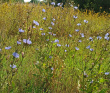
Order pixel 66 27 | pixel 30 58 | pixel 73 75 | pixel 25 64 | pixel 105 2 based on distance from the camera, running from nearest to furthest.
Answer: pixel 73 75
pixel 25 64
pixel 30 58
pixel 66 27
pixel 105 2

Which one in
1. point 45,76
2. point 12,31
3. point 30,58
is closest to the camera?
point 45,76

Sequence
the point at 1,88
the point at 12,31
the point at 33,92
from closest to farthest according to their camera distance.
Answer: the point at 1,88, the point at 33,92, the point at 12,31

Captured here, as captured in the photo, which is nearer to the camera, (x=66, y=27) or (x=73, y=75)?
(x=73, y=75)

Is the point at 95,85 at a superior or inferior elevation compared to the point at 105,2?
superior

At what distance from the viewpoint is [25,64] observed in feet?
6.14

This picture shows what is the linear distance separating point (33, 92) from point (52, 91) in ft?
0.64

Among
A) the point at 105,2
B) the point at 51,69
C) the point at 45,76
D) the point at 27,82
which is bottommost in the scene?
the point at 105,2

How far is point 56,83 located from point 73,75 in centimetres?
31

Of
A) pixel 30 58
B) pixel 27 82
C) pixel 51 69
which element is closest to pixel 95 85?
pixel 51 69

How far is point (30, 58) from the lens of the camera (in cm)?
206

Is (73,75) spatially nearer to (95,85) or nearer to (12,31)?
(95,85)

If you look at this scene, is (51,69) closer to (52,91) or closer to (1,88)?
(52,91)

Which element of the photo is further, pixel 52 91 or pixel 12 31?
pixel 12 31

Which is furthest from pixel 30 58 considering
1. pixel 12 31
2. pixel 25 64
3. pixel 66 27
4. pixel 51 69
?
pixel 66 27
